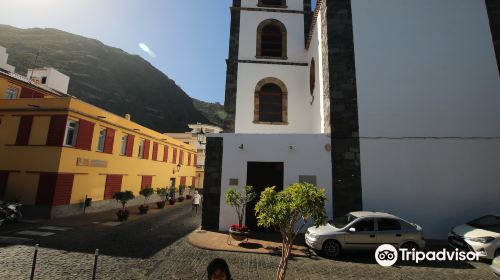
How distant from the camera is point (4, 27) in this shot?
323 feet

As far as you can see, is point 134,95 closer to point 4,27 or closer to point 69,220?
point 4,27

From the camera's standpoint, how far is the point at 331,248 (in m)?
8.68

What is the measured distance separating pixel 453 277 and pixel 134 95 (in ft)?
309

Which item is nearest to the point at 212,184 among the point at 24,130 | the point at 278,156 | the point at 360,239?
the point at 278,156

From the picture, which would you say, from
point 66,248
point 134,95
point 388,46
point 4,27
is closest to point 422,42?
point 388,46

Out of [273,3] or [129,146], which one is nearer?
[273,3]

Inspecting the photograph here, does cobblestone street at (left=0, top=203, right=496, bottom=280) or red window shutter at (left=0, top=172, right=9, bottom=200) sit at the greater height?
red window shutter at (left=0, top=172, right=9, bottom=200)

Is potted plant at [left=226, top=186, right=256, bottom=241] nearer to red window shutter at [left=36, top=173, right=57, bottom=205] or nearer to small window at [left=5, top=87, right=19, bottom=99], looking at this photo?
red window shutter at [left=36, top=173, right=57, bottom=205]

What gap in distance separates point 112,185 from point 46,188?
4944 millimetres

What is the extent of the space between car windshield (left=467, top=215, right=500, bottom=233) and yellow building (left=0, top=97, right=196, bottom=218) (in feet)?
66.4

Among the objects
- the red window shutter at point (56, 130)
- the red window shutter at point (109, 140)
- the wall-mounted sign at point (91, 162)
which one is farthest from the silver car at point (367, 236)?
the red window shutter at point (109, 140)

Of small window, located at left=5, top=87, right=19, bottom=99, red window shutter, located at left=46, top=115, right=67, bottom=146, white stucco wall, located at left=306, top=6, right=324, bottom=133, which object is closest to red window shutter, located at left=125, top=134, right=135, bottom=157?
red window shutter, located at left=46, top=115, right=67, bottom=146

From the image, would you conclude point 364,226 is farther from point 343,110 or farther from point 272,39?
point 272,39

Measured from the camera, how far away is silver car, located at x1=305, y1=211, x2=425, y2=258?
341 inches
